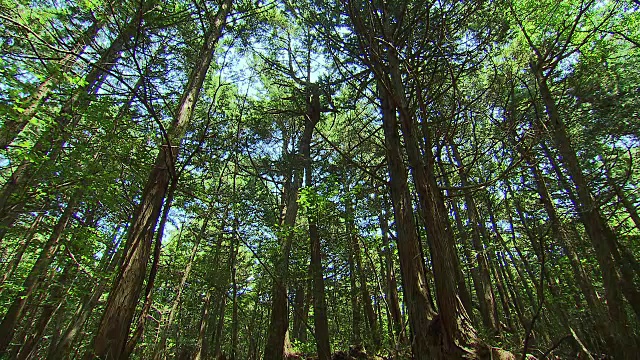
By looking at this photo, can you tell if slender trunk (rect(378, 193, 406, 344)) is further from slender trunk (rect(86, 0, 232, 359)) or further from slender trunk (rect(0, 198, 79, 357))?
slender trunk (rect(0, 198, 79, 357))

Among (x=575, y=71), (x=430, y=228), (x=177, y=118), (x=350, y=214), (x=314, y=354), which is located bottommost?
(x=314, y=354)

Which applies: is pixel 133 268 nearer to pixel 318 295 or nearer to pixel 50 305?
pixel 318 295

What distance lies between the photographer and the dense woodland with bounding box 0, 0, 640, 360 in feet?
9.54

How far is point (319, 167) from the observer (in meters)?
10.8

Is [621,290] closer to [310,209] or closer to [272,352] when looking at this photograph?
[310,209]

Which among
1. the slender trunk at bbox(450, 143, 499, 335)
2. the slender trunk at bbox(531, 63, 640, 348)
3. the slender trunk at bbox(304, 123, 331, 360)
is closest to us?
the slender trunk at bbox(531, 63, 640, 348)

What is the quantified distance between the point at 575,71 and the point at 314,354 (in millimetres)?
12229

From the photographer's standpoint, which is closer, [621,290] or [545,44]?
[621,290]

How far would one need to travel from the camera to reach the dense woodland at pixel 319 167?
2.91 metres

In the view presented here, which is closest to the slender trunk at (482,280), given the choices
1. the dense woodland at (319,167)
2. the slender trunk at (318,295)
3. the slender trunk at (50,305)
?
the dense woodland at (319,167)

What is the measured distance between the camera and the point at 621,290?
6699 mm

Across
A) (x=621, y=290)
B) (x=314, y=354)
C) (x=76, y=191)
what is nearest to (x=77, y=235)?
(x=76, y=191)

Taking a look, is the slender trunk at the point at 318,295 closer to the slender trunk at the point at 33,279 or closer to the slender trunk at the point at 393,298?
the slender trunk at the point at 393,298

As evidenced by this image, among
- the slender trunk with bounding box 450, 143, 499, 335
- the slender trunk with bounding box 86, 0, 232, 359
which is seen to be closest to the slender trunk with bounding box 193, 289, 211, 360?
the slender trunk with bounding box 86, 0, 232, 359
